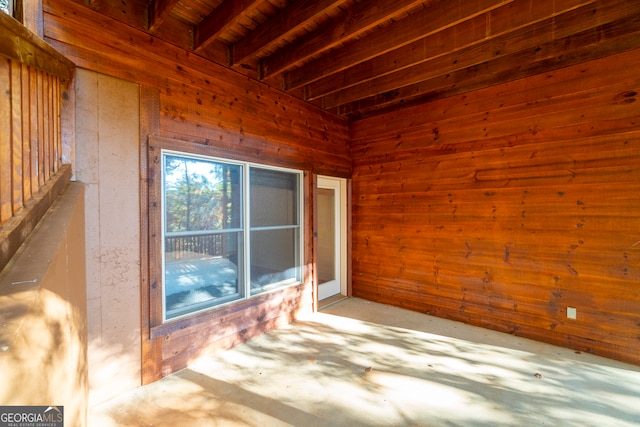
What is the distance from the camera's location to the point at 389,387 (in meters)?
2.38

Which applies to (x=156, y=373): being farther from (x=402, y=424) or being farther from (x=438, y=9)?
(x=438, y=9)

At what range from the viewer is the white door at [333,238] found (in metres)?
4.79

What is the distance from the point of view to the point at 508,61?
3.11m

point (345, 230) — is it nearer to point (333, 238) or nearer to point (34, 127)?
point (333, 238)

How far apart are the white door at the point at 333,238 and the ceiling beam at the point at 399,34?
1.89 meters

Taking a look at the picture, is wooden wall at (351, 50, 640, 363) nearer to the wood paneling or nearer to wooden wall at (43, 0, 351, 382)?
the wood paneling

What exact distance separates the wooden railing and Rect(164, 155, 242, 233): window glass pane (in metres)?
0.92

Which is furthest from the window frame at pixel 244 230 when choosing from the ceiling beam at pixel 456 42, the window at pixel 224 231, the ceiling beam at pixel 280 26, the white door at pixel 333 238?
the ceiling beam at pixel 456 42

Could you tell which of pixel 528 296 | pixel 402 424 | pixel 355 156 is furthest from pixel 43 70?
pixel 528 296

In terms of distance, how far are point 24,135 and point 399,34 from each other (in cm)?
285

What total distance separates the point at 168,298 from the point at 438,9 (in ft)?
11.7

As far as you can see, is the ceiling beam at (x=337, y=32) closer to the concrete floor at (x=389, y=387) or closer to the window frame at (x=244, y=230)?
the window frame at (x=244, y=230)

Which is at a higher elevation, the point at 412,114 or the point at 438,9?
the point at 438,9

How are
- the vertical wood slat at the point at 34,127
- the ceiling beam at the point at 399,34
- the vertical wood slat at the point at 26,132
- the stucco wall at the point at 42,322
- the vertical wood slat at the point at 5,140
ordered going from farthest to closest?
the ceiling beam at the point at 399,34 → the vertical wood slat at the point at 34,127 → the vertical wood slat at the point at 26,132 → the vertical wood slat at the point at 5,140 → the stucco wall at the point at 42,322
